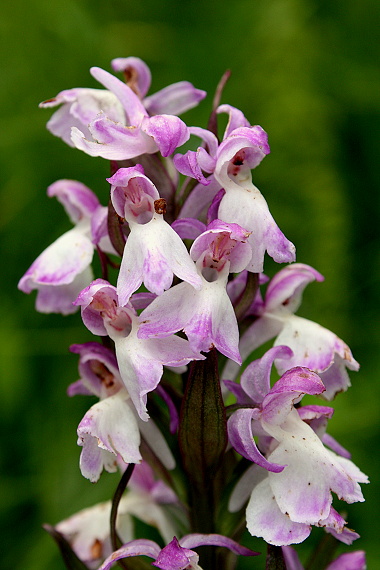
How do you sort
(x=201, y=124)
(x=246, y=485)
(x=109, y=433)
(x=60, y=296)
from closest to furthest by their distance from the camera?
(x=109, y=433) → (x=246, y=485) → (x=60, y=296) → (x=201, y=124)

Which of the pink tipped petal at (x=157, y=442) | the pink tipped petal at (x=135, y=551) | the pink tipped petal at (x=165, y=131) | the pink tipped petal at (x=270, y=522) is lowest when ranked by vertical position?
the pink tipped petal at (x=135, y=551)

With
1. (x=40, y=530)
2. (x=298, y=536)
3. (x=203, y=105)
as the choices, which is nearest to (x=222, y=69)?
(x=203, y=105)

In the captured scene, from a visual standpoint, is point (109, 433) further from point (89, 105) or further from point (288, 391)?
point (89, 105)

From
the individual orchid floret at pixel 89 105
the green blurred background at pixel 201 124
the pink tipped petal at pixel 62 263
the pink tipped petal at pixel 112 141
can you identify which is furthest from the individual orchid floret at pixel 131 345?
the green blurred background at pixel 201 124

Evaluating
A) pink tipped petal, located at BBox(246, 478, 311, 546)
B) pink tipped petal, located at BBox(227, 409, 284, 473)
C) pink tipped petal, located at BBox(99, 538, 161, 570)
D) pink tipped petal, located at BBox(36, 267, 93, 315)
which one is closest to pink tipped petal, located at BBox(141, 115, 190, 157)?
pink tipped petal, located at BBox(36, 267, 93, 315)

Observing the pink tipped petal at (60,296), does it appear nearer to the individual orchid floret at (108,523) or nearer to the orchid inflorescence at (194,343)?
the orchid inflorescence at (194,343)

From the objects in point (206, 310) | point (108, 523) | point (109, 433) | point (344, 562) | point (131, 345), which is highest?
point (206, 310)

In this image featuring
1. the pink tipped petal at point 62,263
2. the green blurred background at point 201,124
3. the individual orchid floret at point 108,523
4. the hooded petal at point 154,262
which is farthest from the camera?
the green blurred background at point 201,124

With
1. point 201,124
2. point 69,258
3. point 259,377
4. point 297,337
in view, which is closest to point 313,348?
point 297,337
